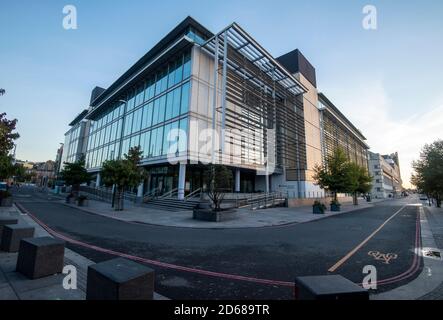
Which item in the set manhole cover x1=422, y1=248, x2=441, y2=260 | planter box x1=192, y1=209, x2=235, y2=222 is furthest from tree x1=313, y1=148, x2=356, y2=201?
manhole cover x1=422, y1=248, x2=441, y2=260

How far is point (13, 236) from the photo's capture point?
614 cm

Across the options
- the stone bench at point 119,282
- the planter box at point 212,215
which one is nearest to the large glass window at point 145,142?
the planter box at point 212,215

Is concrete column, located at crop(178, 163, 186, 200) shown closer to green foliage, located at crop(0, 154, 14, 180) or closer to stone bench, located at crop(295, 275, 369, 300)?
green foliage, located at crop(0, 154, 14, 180)

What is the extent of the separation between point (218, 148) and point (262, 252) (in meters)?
19.7

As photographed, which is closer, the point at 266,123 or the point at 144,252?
the point at 144,252

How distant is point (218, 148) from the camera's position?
86.8 feet

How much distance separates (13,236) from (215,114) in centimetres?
2294

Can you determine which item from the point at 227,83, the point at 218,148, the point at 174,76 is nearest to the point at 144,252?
the point at 218,148

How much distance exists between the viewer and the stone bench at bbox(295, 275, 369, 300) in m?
2.31

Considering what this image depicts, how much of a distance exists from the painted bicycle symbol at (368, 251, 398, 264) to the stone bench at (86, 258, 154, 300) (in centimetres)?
674

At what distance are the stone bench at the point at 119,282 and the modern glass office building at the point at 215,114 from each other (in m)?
20.5

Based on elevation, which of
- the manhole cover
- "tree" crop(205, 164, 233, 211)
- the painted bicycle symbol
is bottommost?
the painted bicycle symbol

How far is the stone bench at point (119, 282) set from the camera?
2797mm
